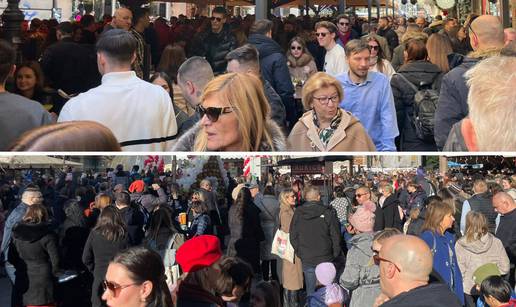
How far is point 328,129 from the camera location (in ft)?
8.29

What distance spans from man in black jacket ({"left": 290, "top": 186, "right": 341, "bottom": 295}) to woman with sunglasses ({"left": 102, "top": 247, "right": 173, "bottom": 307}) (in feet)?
1.01

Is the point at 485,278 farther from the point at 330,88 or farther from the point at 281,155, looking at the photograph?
the point at 330,88

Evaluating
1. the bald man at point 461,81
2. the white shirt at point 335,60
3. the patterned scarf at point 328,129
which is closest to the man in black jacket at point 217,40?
the white shirt at point 335,60

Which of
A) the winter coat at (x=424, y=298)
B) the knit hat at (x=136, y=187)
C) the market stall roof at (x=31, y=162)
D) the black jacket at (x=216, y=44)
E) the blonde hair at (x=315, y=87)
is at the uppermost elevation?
the black jacket at (x=216, y=44)

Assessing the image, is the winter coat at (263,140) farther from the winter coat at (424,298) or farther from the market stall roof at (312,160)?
the winter coat at (424,298)

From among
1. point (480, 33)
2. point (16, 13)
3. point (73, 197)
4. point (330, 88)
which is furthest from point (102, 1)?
point (73, 197)

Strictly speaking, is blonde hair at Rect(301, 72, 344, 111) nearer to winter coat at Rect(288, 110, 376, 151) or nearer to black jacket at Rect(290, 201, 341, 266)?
winter coat at Rect(288, 110, 376, 151)

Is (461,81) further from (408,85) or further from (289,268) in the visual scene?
(408,85)

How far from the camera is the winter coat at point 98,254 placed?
2014mm

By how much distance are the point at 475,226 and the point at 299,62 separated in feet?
13.2

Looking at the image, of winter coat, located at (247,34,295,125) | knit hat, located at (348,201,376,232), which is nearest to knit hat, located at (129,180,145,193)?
knit hat, located at (348,201,376,232)

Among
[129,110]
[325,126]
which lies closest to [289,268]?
[325,126]

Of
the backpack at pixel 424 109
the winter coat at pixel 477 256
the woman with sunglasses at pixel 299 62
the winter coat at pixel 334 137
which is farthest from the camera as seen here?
the woman with sunglasses at pixel 299 62

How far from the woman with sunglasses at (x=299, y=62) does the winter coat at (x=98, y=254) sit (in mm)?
3221
